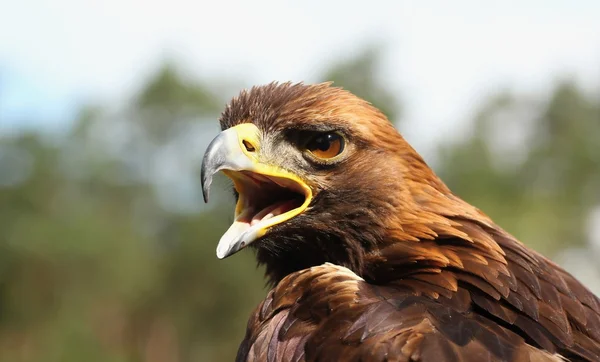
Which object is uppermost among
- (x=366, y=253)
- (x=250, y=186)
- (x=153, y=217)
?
(x=250, y=186)

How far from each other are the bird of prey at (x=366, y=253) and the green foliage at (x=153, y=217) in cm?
2350

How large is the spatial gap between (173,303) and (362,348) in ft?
117

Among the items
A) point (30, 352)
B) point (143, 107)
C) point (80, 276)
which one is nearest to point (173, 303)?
point (80, 276)

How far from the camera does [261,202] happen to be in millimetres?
4199

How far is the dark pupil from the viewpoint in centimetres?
397

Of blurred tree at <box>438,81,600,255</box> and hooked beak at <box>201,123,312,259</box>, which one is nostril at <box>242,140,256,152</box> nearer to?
hooked beak at <box>201,123,312,259</box>

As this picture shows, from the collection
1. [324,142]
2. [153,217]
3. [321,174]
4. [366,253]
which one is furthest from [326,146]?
[153,217]

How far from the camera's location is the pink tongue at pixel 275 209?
4.07 metres

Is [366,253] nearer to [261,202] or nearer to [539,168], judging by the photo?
[261,202]

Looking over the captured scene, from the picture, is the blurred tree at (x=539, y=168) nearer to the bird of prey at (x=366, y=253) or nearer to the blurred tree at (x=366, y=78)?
the blurred tree at (x=366, y=78)

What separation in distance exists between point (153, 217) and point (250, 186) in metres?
40.3

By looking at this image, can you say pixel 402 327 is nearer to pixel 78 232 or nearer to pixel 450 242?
pixel 450 242

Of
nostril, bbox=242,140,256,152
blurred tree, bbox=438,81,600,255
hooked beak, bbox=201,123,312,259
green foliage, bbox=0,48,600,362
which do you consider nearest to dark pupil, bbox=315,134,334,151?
hooked beak, bbox=201,123,312,259

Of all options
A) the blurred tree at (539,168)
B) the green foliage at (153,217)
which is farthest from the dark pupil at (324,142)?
the blurred tree at (539,168)
